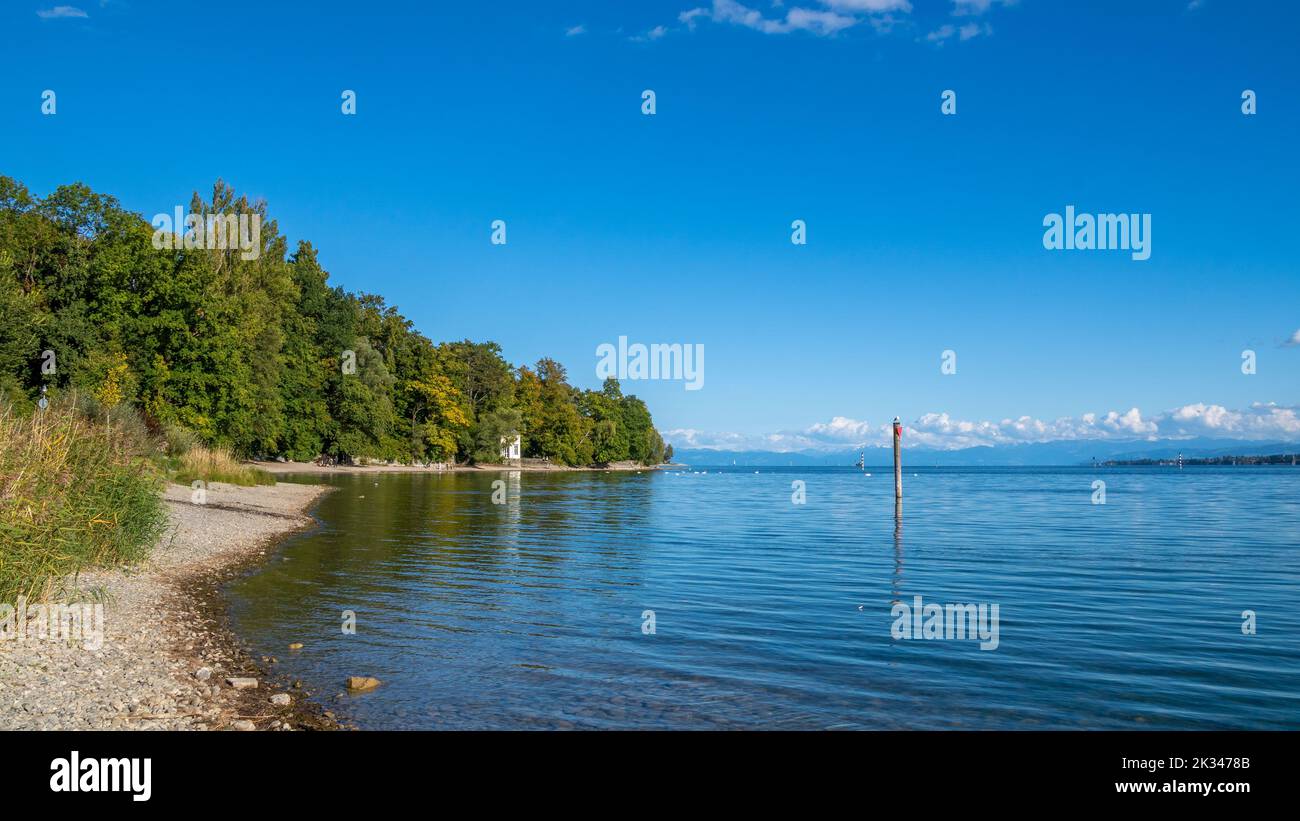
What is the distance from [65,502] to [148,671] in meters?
4.93

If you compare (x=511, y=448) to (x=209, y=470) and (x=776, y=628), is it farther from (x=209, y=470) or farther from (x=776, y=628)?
(x=776, y=628)

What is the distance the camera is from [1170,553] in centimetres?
2664

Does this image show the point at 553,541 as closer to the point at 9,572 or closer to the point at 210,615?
the point at 210,615

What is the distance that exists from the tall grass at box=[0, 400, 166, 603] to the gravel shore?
74 centimetres

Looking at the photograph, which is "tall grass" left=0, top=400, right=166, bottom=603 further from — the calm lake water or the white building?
the white building

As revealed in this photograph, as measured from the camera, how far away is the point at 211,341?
51531 millimetres

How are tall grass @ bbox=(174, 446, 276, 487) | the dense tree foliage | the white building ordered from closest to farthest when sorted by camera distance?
tall grass @ bbox=(174, 446, 276, 487) → the dense tree foliage → the white building

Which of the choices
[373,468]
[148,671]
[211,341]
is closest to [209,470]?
[211,341]

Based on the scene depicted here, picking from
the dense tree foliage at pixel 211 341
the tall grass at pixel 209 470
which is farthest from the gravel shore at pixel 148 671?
the tall grass at pixel 209 470

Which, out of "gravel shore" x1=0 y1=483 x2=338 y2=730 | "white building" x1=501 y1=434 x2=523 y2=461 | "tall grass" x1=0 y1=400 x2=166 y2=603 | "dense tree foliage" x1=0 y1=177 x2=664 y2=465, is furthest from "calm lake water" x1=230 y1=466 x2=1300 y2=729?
"white building" x1=501 y1=434 x2=523 y2=461

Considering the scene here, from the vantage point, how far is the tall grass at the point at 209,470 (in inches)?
1581

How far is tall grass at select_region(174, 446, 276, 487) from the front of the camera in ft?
132
